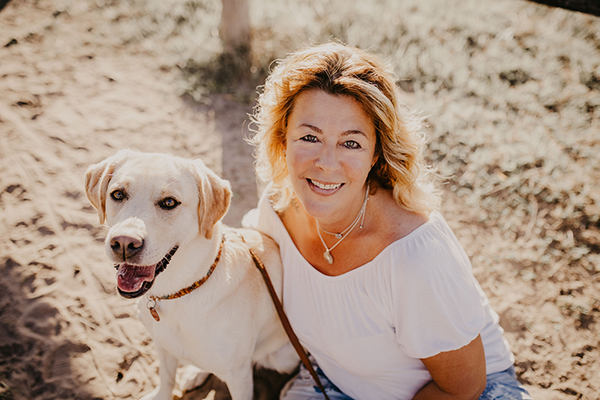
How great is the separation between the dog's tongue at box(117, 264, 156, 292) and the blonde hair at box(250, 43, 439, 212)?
1.10 m

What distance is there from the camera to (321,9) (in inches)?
287

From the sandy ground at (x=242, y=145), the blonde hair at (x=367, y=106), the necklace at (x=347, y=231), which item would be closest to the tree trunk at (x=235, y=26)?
the sandy ground at (x=242, y=145)

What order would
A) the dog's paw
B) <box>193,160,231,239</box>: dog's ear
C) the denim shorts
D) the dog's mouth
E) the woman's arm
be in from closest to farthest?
the dog's mouth → the woman's arm → <box>193,160,231,239</box>: dog's ear → the denim shorts → the dog's paw

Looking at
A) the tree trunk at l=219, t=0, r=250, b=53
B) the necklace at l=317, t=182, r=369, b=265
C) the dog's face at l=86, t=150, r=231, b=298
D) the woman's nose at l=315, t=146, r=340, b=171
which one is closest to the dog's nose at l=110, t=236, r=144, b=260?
A: the dog's face at l=86, t=150, r=231, b=298

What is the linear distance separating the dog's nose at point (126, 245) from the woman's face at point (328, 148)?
2.94ft

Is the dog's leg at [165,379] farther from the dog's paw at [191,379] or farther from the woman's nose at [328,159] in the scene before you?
the woman's nose at [328,159]

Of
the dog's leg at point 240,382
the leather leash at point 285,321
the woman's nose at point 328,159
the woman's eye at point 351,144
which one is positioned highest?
the woman's eye at point 351,144

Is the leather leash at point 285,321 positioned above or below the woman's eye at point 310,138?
below

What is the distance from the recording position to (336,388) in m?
2.46

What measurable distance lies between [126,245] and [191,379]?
4.92ft

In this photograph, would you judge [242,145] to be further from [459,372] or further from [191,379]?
[459,372]

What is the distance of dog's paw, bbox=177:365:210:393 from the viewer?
2639 millimetres

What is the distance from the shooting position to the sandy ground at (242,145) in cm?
283

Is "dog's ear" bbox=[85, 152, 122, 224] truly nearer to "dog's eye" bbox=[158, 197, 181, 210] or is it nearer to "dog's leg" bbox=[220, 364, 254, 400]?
"dog's eye" bbox=[158, 197, 181, 210]
